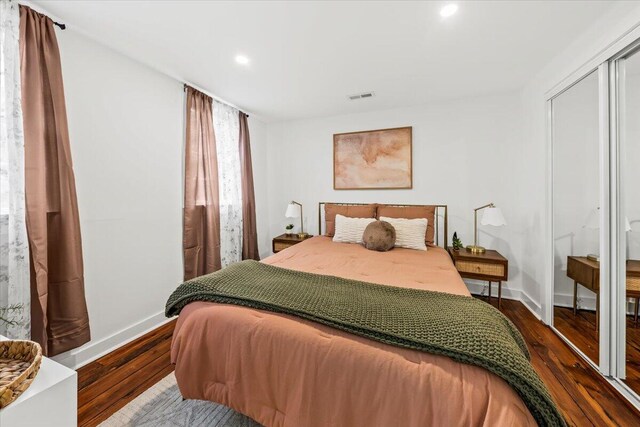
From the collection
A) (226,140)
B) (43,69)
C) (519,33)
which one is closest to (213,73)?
(226,140)

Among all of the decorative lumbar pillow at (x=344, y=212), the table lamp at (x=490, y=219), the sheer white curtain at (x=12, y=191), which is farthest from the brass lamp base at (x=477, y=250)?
the sheer white curtain at (x=12, y=191)

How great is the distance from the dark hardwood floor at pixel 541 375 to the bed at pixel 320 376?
24.0 inches

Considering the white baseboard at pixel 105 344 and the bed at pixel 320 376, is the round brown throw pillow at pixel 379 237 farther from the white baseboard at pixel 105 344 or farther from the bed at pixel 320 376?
the white baseboard at pixel 105 344

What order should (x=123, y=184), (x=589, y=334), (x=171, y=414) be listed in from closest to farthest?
(x=171, y=414) < (x=589, y=334) < (x=123, y=184)

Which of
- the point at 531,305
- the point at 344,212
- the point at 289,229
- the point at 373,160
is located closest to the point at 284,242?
the point at 289,229

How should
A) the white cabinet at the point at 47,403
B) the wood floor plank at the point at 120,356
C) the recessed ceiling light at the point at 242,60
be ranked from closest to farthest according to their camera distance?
the white cabinet at the point at 47,403 < the wood floor plank at the point at 120,356 < the recessed ceiling light at the point at 242,60

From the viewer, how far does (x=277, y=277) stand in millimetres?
1696

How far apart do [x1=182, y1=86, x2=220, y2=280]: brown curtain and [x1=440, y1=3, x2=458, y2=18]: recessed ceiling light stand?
7.81 ft

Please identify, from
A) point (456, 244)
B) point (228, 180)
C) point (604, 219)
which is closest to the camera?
point (604, 219)

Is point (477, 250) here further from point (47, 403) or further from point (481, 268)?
point (47, 403)

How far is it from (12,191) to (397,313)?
2309mm

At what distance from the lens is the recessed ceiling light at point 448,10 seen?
64.1 inches

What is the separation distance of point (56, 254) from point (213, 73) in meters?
1.93

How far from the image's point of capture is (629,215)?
1613mm
